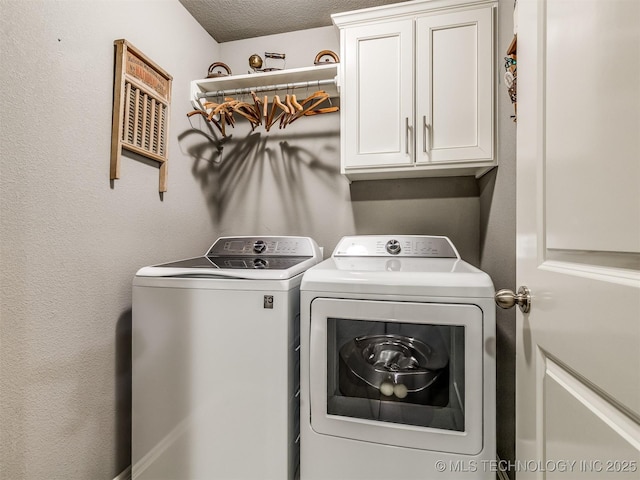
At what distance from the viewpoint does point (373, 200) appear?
6.95 ft

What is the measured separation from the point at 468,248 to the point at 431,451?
1.25 meters

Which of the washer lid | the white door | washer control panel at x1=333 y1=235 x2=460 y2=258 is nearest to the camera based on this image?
the white door

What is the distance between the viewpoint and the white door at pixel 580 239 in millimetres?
429

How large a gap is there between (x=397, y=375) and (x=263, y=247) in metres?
1.05

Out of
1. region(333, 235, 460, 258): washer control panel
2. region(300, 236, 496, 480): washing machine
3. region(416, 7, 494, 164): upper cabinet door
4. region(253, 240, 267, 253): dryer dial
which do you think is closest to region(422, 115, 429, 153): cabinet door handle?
region(416, 7, 494, 164): upper cabinet door

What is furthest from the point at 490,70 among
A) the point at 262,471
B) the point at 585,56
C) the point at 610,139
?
the point at 262,471

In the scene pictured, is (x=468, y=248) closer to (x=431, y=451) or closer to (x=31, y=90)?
(x=431, y=451)

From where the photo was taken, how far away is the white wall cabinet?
1.58 m

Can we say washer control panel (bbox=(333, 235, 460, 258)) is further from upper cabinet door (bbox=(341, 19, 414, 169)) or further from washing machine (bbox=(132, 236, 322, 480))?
washing machine (bbox=(132, 236, 322, 480))

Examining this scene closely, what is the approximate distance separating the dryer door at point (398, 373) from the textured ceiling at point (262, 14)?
184 centimetres

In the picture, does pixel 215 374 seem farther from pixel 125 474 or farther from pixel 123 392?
pixel 125 474

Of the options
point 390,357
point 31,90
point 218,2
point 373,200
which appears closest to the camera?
point 31,90

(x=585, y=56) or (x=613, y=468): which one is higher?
(x=585, y=56)

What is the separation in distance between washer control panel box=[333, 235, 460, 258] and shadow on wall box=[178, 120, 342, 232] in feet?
1.42
